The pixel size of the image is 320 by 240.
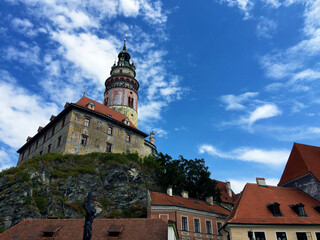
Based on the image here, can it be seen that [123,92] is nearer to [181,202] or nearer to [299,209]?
[181,202]

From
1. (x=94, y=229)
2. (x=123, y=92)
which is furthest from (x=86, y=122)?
(x=94, y=229)

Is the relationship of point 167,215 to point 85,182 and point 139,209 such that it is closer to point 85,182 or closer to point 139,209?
point 139,209

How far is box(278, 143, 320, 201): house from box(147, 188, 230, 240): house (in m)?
9.63

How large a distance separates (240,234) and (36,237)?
1653cm

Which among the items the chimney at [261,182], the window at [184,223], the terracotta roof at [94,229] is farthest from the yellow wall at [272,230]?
the terracotta roof at [94,229]

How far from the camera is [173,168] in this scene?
38.6m

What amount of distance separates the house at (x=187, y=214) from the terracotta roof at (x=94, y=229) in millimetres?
8120

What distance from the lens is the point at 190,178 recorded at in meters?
39.0

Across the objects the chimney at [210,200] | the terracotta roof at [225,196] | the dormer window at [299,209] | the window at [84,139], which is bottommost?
the dormer window at [299,209]

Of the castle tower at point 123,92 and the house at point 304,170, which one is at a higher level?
the castle tower at point 123,92

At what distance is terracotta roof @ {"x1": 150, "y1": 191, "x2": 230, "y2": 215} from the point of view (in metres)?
29.3

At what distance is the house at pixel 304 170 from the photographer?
98.1 feet

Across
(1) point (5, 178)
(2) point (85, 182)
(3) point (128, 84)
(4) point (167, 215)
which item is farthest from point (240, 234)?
(3) point (128, 84)

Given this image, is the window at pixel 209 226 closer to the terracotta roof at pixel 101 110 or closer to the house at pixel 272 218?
the house at pixel 272 218
